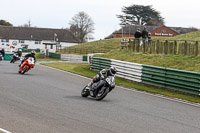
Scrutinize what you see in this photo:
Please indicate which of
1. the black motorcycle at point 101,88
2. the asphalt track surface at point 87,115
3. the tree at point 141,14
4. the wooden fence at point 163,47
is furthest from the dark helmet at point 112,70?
the tree at point 141,14

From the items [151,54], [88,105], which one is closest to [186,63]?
[151,54]

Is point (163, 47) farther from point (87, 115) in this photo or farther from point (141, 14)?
point (141, 14)

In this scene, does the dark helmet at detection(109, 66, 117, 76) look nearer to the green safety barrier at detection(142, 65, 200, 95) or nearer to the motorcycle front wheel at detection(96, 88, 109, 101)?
the motorcycle front wheel at detection(96, 88, 109, 101)

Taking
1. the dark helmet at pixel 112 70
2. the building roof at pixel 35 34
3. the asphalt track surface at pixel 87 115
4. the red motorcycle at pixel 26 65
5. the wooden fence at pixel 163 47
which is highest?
the building roof at pixel 35 34

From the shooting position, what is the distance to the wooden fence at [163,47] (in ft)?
88.1

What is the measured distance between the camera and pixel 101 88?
13.7 meters

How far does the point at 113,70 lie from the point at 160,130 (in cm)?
464

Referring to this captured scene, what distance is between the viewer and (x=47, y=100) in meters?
12.6

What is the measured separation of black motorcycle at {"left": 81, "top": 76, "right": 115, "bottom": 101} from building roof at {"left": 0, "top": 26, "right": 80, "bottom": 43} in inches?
4043

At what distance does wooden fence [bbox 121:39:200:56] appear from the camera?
26.8 m

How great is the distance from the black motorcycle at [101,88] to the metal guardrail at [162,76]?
204 inches

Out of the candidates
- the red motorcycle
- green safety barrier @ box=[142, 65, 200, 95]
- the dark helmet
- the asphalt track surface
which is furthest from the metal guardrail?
the red motorcycle

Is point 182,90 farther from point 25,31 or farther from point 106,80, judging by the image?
point 25,31

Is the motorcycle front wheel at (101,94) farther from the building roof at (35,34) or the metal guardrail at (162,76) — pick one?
the building roof at (35,34)
